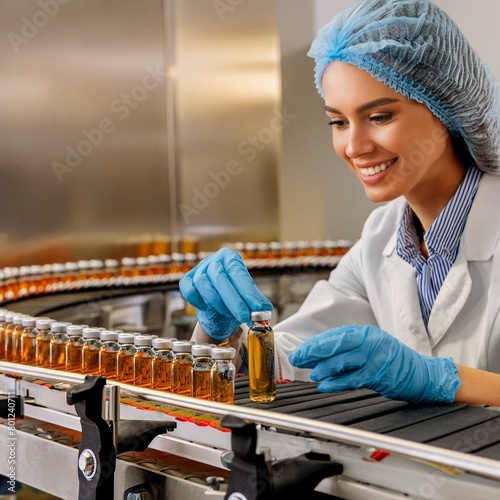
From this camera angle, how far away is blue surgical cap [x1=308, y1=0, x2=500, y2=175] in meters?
1.61

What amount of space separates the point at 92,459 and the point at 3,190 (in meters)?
2.40

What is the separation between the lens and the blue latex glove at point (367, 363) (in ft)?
3.84

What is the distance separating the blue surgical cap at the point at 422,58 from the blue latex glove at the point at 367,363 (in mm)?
691

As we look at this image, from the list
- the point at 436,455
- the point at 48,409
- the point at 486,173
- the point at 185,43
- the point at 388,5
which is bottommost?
the point at 48,409

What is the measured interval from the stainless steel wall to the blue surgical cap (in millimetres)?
2074

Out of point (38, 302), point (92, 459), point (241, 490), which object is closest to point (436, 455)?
point (241, 490)

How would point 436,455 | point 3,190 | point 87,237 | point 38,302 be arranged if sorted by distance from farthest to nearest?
point 87,237
point 3,190
point 38,302
point 436,455

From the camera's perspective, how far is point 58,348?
1652 mm

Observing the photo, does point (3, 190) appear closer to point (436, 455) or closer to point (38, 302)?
point (38, 302)

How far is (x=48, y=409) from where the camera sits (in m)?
1.43

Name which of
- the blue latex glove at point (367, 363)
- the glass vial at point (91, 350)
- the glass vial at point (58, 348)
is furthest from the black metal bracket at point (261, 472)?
the glass vial at point (58, 348)

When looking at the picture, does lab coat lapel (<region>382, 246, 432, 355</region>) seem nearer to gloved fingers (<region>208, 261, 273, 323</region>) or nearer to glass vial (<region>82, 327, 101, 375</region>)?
gloved fingers (<region>208, 261, 273, 323</region>)

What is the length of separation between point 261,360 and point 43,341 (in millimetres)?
674

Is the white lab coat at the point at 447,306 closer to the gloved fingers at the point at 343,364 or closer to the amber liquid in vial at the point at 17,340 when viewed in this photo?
the gloved fingers at the point at 343,364
